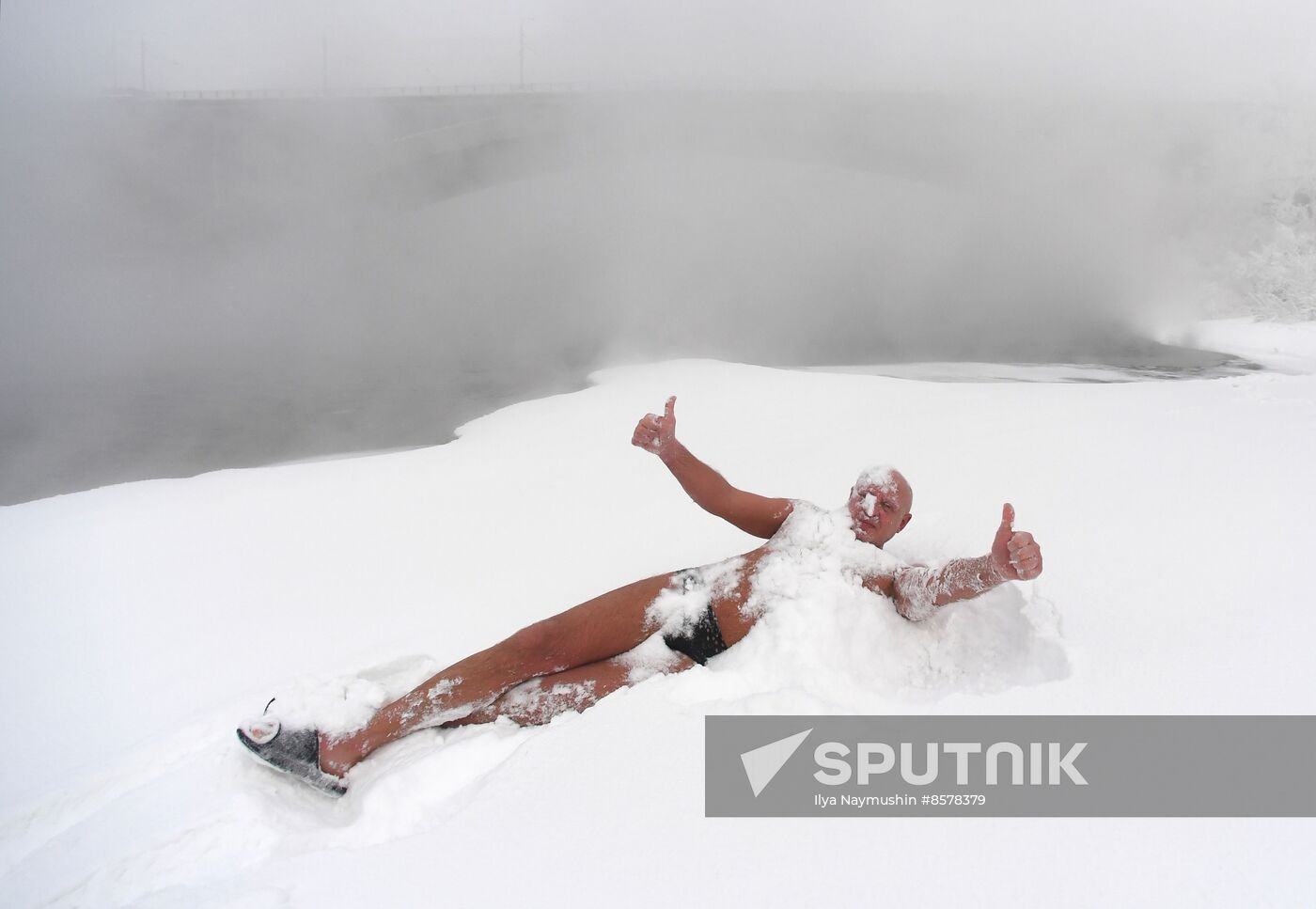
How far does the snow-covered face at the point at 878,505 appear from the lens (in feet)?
6.21

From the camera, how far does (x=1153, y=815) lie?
3.85 ft

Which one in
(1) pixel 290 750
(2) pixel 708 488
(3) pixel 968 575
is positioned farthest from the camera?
(2) pixel 708 488

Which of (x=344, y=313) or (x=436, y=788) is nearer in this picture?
(x=436, y=788)

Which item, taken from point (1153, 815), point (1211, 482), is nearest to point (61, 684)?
point (1153, 815)

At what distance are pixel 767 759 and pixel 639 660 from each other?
554 mm

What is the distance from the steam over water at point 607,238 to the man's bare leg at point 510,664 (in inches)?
335

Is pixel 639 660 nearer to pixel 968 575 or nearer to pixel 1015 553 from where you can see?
pixel 968 575

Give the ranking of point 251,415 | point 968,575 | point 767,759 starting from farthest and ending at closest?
point 251,415 → point 968,575 → point 767,759

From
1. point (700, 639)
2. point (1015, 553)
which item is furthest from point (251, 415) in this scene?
point (1015, 553)

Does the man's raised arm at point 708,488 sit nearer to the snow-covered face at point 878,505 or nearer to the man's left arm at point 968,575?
the snow-covered face at point 878,505

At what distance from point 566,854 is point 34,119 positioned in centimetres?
2346

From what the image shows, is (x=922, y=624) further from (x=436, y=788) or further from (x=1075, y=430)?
(x=1075, y=430)

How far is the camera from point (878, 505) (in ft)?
6.21

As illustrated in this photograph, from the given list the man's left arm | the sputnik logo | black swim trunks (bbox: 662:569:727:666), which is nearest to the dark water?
black swim trunks (bbox: 662:569:727:666)
